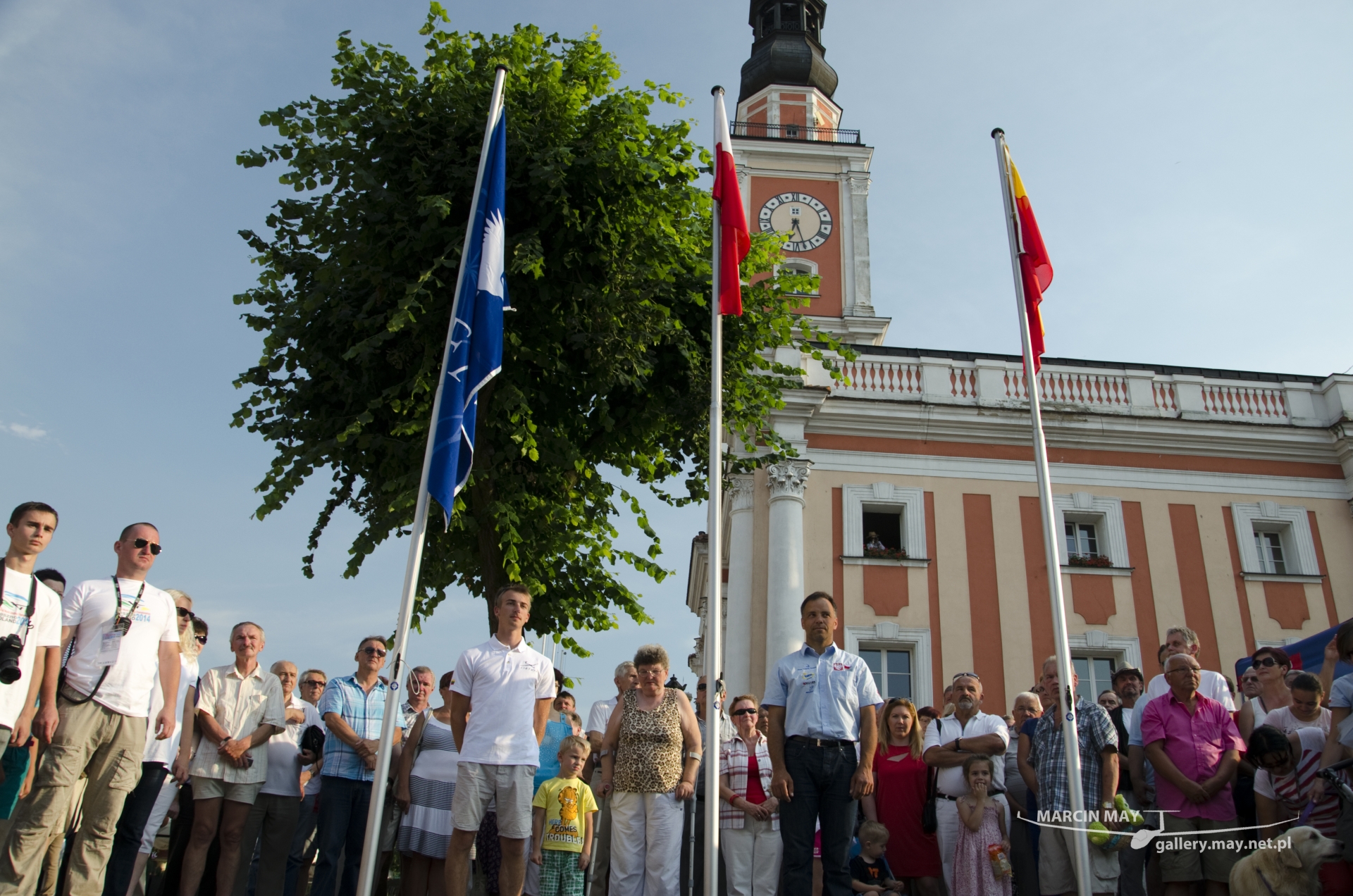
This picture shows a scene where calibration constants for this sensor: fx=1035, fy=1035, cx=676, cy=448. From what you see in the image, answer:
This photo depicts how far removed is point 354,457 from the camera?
34.0ft

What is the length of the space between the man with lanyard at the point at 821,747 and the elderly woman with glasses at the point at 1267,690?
311cm

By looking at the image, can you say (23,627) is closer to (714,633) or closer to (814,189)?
(714,633)

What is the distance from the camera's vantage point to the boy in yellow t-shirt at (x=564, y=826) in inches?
272

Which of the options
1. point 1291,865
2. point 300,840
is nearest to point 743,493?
point 300,840

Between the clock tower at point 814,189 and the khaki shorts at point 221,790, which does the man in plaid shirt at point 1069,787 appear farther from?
the clock tower at point 814,189

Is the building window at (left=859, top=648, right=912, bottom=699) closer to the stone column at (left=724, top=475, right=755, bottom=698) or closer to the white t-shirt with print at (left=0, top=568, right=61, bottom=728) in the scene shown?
the stone column at (left=724, top=475, right=755, bottom=698)

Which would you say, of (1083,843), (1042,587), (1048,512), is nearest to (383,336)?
(1048,512)

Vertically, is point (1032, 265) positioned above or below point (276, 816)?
above

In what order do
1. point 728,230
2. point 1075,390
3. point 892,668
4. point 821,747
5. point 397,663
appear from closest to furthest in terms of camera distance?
point 821,747
point 397,663
point 728,230
point 892,668
point 1075,390

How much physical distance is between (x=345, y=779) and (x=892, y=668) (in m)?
12.3

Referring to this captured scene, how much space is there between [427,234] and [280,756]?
493cm

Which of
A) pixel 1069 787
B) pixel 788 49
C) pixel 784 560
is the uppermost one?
pixel 788 49

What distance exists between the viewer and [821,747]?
6078 mm

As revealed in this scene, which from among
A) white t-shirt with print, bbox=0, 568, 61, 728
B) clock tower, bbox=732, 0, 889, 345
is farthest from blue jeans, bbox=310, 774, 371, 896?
clock tower, bbox=732, 0, 889, 345
